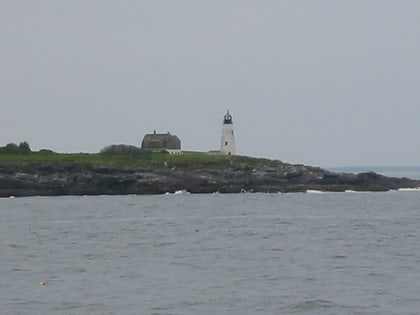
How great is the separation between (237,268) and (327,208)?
57.3 m

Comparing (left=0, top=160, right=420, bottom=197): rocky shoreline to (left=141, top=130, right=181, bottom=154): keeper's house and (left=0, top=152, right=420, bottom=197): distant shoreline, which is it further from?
(left=141, top=130, right=181, bottom=154): keeper's house

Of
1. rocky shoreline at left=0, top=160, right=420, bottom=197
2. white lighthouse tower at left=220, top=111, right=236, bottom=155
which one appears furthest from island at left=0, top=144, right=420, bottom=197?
white lighthouse tower at left=220, top=111, right=236, bottom=155

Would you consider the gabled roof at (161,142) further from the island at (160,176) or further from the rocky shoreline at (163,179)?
the rocky shoreline at (163,179)

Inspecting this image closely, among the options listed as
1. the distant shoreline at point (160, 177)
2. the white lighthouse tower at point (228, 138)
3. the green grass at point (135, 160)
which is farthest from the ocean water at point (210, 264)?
the white lighthouse tower at point (228, 138)

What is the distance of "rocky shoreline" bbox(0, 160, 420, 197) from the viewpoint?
5399 inches

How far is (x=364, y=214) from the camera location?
297 ft

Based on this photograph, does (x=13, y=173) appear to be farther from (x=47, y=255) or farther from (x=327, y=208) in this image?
(x=47, y=255)

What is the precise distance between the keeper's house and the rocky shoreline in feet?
91.5

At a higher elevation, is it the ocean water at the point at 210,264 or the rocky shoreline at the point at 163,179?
the rocky shoreline at the point at 163,179

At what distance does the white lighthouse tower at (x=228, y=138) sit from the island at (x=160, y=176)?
1669 centimetres

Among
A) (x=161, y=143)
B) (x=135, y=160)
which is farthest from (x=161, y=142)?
(x=135, y=160)

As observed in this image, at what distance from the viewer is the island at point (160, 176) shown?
138 metres

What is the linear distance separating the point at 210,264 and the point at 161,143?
133 m

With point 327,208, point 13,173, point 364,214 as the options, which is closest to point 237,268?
point 364,214
